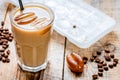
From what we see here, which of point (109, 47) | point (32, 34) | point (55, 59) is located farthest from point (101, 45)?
point (32, 34)

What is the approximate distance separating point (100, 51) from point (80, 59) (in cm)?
10

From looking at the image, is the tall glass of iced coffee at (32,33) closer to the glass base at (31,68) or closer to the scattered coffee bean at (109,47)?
the glass base at (31,68)

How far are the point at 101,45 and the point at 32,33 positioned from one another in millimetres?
291

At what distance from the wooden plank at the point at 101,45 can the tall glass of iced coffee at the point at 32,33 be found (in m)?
0.10

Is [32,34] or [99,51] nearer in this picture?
[32,34]

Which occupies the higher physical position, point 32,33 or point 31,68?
point 32,33

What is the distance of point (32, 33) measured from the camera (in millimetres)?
919

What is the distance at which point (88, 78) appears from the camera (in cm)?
99

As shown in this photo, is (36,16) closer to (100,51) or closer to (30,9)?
(30,9)

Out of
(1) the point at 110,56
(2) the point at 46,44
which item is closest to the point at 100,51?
(1) the point at 110,56

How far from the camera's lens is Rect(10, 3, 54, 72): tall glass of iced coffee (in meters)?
0.92

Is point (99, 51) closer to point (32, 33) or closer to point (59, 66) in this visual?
point (59, 66)

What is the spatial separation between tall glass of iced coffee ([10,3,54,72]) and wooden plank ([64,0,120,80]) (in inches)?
3.9

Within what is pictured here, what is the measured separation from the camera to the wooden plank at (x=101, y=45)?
998mm
